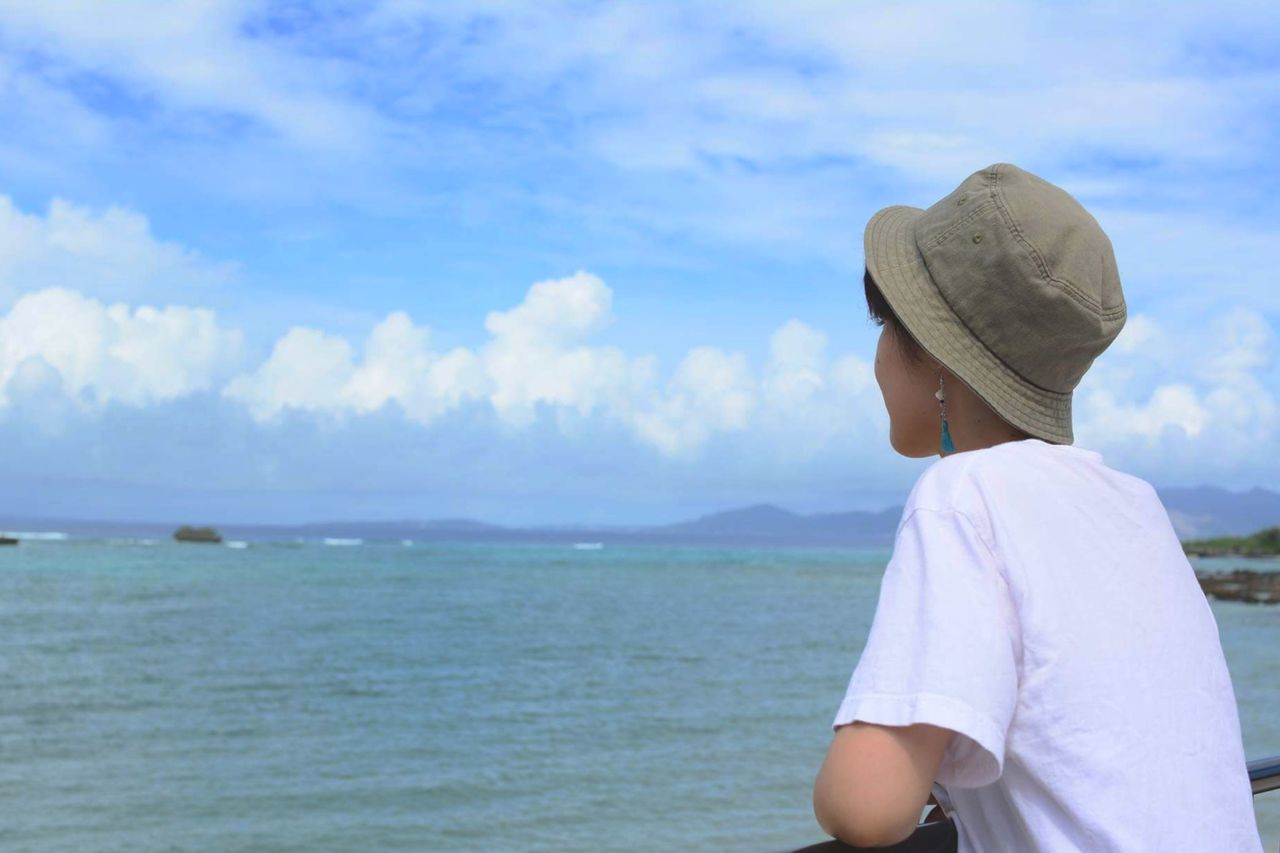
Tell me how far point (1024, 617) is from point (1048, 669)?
0.06 m

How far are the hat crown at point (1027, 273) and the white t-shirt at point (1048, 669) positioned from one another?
6.3 inches

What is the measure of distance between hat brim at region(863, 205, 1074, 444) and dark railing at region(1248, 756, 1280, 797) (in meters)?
0.74

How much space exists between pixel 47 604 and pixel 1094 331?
3384 centimetres

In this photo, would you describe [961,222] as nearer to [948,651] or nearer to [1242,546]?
[948,651]

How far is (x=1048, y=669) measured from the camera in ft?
3.80

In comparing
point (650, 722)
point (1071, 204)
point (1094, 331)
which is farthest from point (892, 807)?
point (650, 722)

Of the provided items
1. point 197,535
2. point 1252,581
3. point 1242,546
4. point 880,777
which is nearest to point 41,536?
point 197,535

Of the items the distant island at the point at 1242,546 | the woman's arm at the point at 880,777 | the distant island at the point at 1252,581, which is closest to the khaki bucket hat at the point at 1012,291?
the woman's arm at the point at 880,777

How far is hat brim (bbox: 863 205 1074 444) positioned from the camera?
1341mm

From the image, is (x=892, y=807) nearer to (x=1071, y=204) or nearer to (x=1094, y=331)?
(x=1094, y=331)

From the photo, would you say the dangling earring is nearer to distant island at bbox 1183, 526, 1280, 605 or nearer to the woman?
the woman

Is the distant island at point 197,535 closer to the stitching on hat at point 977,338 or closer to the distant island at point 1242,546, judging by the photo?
the distant island at point 1242,546

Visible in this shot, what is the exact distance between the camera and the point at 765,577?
5456 cm

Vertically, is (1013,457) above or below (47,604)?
above
